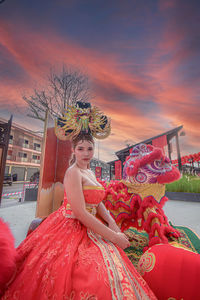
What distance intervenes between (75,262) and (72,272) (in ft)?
0.15

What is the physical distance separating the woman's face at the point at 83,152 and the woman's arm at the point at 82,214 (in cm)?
21

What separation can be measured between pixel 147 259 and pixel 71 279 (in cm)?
53

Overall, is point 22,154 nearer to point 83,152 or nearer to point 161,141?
point 161,141

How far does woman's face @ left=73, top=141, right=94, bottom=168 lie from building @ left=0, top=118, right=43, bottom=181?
1666 centimetres

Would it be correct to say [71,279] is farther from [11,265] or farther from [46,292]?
[11,265]

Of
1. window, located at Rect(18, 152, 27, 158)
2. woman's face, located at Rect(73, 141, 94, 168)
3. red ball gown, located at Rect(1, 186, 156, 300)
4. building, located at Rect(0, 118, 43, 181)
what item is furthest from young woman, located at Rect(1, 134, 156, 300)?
window, located at Rect(18, 152, 27, 158)

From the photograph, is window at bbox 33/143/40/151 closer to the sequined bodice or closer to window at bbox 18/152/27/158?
window at bbox 18/152/27/158

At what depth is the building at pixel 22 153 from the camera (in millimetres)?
16344

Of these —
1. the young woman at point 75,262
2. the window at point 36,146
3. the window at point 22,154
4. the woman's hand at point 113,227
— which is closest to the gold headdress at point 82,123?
the young woman at point 75,262

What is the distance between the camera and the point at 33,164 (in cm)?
2028

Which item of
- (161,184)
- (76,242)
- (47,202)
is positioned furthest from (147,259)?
(47,202)

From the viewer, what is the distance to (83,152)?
1.23 m

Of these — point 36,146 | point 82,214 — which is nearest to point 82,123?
point 82,214

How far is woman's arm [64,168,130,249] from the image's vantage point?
0.94m
